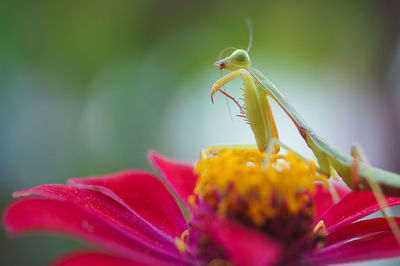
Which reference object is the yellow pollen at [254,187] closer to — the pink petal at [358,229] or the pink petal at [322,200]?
the pink petal at [358,229]

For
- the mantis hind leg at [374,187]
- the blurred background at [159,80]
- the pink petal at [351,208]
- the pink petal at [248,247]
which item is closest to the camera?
the pink petal at [248,247]

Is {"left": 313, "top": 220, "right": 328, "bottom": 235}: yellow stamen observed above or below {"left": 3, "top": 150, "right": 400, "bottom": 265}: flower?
below

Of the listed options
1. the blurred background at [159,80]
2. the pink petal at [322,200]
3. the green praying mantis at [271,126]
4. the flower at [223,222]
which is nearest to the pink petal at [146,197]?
the flower at [223,222]

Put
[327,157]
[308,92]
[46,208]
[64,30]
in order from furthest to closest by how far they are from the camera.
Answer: [308,92] → [64,30] → [327,157] → [46,208]

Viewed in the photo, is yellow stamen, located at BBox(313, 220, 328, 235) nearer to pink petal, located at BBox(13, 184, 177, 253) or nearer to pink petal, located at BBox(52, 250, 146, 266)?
pink petal, located at BBox(13, 184, 177, 253)

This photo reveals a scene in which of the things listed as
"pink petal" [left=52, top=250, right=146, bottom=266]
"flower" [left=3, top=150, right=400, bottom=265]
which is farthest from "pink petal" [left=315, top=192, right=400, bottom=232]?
"pink petal" [left=52, top=250, right=146, bottom=266]

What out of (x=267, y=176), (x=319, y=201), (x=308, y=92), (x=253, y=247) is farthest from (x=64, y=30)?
(x=253, y=247)

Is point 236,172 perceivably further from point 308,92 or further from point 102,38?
point 308,92
